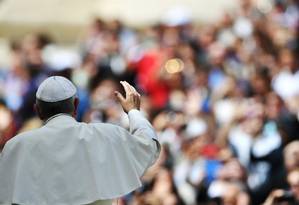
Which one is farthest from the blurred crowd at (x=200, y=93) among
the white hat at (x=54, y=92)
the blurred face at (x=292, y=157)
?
the white hat at (x=54, y=92)

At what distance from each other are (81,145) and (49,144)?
190mm

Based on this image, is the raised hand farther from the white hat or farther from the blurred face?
the blurred face

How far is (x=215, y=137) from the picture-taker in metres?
13.9

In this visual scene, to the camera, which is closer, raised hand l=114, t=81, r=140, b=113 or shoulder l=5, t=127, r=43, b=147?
shoulder l=5, t=127, r=43, b=147

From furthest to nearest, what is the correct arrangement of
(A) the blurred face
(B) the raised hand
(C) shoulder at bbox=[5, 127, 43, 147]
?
(A) the blurred face → (B) the raised hand → (C) shoulder at bbox=[5, 127, 43, 147]

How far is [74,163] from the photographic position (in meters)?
7.60

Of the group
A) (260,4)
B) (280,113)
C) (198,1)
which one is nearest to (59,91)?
(280,113)

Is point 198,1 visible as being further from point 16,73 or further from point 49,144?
point 49,144

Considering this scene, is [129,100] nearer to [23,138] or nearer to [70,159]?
[70,159]

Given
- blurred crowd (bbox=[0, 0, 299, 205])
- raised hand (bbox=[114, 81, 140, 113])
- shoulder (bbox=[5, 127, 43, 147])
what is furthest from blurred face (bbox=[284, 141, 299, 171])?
shoulder (bbox=[5, 127, 43, 147])

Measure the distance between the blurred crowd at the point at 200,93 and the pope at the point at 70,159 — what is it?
3.40 m

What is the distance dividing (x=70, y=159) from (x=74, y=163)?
0.03 metres

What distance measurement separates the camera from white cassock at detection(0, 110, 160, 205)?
24.7ft

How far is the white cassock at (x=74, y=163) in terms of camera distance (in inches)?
297
